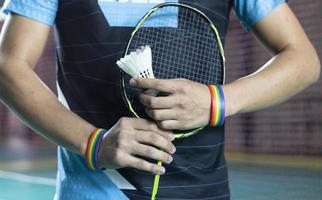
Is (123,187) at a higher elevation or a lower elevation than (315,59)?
lower

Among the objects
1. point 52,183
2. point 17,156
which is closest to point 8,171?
point 52,183

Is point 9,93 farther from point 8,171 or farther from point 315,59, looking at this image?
point 8,171

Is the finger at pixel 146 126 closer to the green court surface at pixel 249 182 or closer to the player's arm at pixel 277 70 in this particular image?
the player's arm at pixel 277 70

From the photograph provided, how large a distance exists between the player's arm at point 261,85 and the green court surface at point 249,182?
277cm

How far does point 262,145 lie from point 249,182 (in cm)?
267

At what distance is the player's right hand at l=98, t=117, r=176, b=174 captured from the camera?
36.6 inches

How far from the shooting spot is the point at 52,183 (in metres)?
4.91

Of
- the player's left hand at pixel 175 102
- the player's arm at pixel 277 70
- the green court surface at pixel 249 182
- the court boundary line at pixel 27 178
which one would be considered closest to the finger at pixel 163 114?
the player's left hand at pixel 175 102

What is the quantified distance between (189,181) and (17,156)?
750 centimetres

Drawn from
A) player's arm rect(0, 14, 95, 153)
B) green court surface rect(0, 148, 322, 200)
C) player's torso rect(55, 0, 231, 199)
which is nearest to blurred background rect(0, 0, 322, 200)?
green court surface rect(0, 148, 322, 200)

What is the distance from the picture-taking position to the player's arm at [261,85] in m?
0.92

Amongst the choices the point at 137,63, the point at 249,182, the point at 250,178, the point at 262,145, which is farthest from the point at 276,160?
the point at 137,63

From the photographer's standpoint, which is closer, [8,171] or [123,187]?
[123,187]

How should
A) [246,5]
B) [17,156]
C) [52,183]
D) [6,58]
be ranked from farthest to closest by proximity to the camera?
[17,156] → [52,183] → [246,5] → [6,58]
